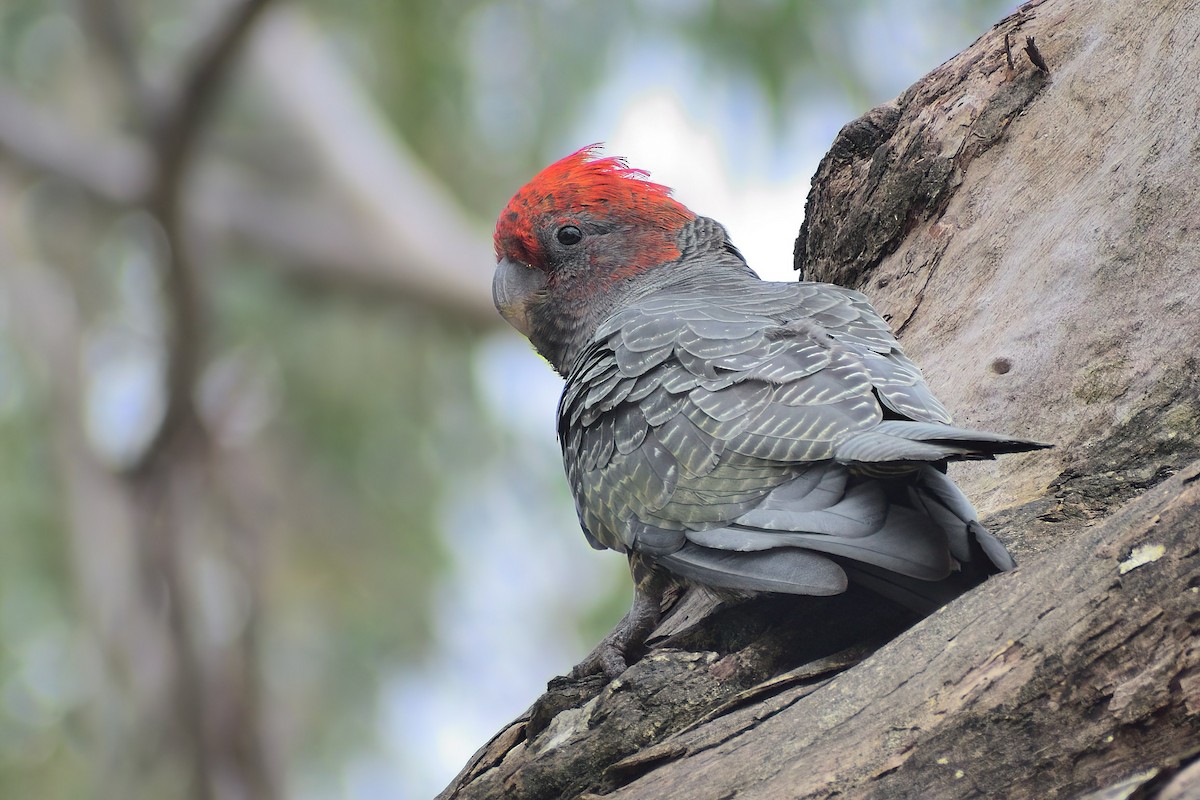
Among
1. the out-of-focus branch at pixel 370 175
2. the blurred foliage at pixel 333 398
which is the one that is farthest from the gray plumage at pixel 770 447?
the blurred foliage at pixel 333 398

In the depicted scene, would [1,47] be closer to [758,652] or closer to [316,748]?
[316,748]

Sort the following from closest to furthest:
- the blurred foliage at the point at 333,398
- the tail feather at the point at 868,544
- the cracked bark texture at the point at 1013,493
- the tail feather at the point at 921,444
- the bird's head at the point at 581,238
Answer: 1. the cracked bark texture at the point at 1013,493
2. the tail feather at the point at 921,444
3. the tail feather at the point at 868,544
4. the bird's head at the point at 581,238
5. the blurred foliage at the point at 333,398

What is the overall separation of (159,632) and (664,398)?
8.96 meters

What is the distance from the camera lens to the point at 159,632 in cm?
1109

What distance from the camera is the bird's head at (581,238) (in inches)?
207

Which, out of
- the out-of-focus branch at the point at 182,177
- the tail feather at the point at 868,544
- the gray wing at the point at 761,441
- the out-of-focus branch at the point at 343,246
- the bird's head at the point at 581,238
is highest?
the out-of-focus branch at the point at 343,246

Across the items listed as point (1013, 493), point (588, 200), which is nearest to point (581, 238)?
point (588, 200)

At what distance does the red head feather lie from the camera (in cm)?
526

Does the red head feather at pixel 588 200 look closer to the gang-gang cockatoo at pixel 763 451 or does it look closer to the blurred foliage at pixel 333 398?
the gang-gang cockatoo at pixel 763 451

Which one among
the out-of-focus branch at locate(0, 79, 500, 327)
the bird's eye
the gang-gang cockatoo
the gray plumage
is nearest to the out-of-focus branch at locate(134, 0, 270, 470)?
the out-of-focus branch at locate(0, 79, 500, 327)

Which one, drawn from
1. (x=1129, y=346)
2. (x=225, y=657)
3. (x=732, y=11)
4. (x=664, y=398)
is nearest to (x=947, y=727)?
(x=664, y=398)

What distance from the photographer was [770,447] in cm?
343

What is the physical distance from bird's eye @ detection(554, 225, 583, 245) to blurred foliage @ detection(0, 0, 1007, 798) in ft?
26.4

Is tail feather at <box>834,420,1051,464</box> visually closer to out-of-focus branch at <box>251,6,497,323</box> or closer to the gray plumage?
the gray plumage
